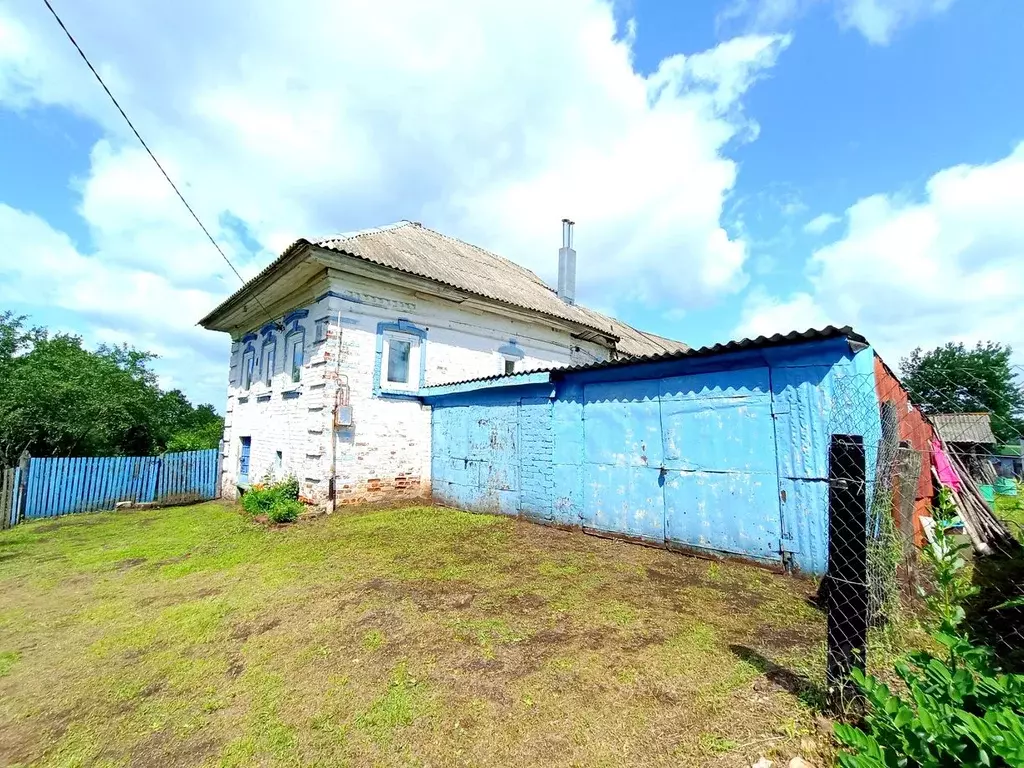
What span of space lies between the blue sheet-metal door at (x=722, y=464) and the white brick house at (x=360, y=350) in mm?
6403

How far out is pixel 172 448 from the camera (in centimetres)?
2388

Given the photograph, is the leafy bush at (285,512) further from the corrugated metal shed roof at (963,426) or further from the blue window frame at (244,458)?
the corrugated metal shed roof at (963,426)

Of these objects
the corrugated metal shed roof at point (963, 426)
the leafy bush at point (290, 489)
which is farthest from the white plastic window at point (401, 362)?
the corrugated metal shed roof at point (963, 426)

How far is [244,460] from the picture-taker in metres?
13.9

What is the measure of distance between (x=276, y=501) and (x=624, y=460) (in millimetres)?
7648

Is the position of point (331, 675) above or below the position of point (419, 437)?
below

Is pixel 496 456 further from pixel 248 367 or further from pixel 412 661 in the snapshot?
pixel 248 367

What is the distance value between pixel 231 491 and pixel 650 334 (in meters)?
20.7

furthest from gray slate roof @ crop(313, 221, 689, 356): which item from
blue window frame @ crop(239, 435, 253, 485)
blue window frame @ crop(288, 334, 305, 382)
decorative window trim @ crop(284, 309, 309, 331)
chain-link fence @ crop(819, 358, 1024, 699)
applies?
chain-link fence @ crop(819, 358, 1024, 699)

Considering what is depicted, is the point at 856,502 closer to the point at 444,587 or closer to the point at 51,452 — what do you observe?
the point at 444,587

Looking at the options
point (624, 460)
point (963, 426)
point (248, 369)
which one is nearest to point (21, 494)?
point (248, 369)

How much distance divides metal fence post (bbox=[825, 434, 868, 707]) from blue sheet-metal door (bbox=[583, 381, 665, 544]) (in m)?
3.98

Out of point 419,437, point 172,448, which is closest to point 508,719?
point 419,437

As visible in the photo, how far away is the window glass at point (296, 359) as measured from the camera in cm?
1119
